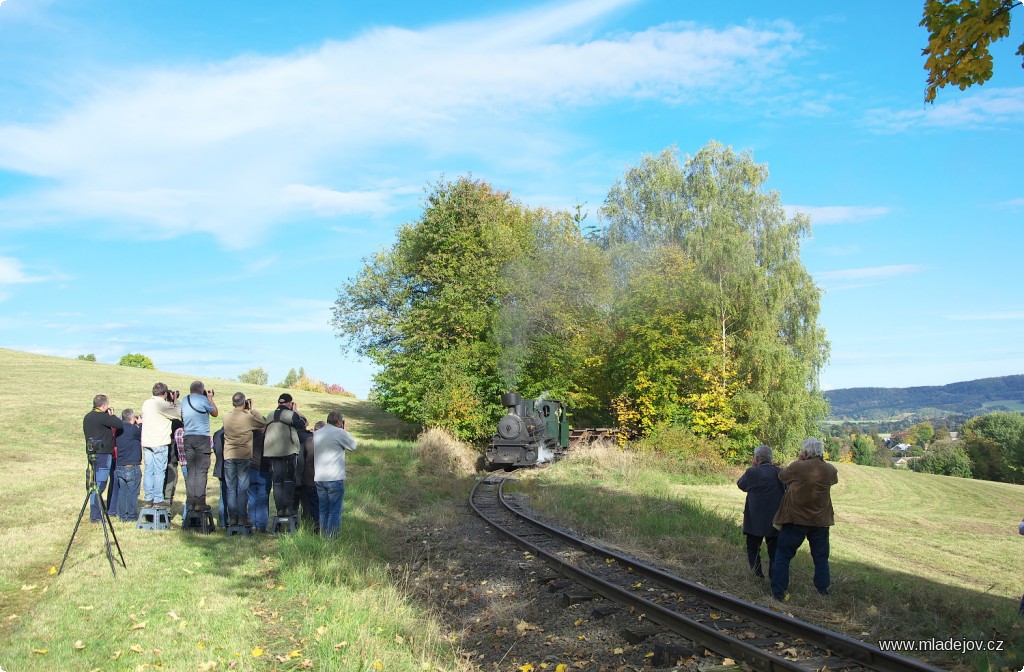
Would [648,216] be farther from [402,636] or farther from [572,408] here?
[402,636]

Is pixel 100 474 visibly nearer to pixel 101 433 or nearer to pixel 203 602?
pixel 101 433

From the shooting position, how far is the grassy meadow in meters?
5.60

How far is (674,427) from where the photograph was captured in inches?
1027

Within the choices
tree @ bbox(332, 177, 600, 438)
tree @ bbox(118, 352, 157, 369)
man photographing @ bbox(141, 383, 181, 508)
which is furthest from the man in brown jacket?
tree @ bbox(118, 352, 157, 369)

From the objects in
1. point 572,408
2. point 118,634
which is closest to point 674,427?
point 572,408

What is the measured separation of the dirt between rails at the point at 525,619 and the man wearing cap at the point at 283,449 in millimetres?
1841

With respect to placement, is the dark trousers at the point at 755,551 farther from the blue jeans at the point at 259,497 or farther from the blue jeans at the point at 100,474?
the blue jeans at the point at 100,474

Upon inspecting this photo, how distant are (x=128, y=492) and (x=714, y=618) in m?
8.45

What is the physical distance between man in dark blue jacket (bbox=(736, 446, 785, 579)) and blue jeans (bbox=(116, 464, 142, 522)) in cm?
858

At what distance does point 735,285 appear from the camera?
104ft

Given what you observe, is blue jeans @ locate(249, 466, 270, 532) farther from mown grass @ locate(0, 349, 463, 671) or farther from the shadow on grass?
the shadow on grass

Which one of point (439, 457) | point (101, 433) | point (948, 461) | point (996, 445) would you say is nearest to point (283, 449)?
point (101, 433)

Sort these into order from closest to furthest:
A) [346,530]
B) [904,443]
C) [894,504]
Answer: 1. [346,530]
2. [894,504]
3. [904,443]

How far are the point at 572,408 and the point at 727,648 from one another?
1063 inches
